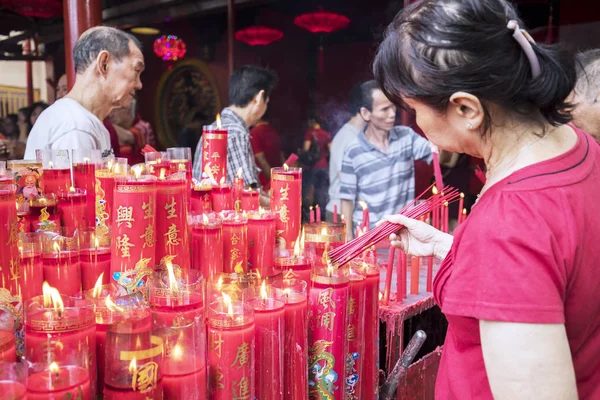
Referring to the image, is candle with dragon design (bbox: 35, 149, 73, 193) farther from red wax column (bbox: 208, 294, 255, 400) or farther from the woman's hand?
the woman's hand

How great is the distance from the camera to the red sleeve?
0.71 metres

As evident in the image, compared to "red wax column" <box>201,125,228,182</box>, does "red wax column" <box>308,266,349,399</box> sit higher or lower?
lower

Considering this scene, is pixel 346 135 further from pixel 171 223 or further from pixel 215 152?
pixel 171 223

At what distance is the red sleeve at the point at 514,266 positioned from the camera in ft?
2.31

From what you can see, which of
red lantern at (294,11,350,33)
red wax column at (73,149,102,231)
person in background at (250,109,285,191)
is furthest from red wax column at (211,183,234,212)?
red lantern at (294,11,350,33)

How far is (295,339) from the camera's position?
1043mm

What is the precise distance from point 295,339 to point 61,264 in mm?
460

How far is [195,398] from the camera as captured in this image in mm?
853

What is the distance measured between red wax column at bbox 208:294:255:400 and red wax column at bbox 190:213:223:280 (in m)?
0.25

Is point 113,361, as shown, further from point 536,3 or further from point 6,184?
point 536,3

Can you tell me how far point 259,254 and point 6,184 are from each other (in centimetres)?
57

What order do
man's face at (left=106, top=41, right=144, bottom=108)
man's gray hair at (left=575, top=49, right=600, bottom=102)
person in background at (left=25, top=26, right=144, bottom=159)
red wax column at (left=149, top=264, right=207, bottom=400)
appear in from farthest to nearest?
1. man's face at (left=106, top=41, right=144, bottom=108)
2. person in background at (left=25, top=26, right=144, bottom=159)
3. man's gray hair at (left=575, top=49, right=600, bottom=102)
4. red wax column at (left=149, top=264, right=207, bottom=400)

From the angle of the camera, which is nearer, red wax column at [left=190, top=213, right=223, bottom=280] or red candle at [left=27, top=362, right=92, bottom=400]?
red candle at [left=27, top=362, right=92, bottom=400]

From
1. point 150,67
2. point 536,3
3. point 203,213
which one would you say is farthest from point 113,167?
point 150,67
